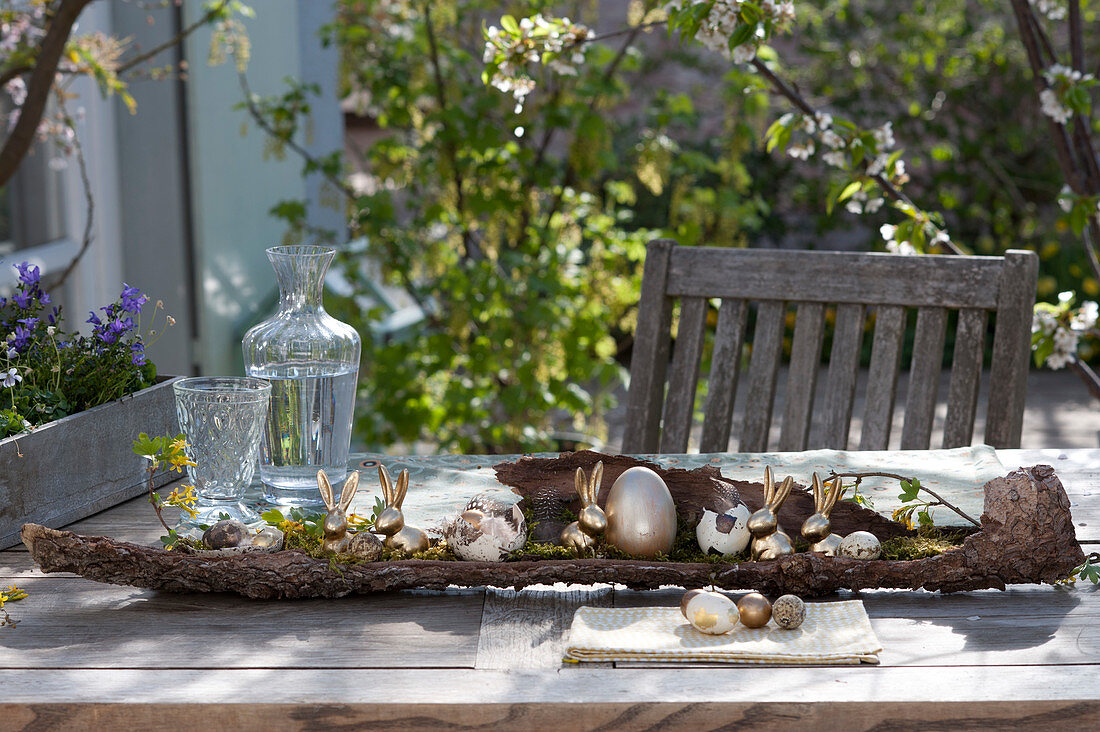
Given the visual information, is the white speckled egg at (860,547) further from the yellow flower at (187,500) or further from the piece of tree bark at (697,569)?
the yellow flower at (187,500)

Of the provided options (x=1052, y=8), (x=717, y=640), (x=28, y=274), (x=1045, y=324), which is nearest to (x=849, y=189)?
(x=1045, y=324)

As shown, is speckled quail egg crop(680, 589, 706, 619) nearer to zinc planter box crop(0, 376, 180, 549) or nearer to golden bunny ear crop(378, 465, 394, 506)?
golden bunny ear crop(378, 465, 394, 506)

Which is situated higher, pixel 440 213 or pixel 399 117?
pixel 399 117

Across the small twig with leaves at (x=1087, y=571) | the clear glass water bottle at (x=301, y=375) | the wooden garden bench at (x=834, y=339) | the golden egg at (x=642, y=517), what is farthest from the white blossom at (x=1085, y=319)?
the clear glass water bottle at (x=301, y=375)

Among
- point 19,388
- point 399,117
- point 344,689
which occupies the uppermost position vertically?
point 399,117

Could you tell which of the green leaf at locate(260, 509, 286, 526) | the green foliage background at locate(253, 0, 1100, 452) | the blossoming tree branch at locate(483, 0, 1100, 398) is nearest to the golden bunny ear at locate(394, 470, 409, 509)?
the green leaf at locate(260, 509, 286, 526)

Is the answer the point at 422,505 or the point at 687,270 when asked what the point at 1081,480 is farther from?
the point at 422,505

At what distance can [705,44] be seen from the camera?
5.69 feet

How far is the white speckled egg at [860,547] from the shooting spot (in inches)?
38.2

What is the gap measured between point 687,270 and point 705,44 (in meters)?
0.36

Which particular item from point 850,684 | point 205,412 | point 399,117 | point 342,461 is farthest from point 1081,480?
point 399,117

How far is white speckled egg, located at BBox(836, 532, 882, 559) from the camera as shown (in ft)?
3.18

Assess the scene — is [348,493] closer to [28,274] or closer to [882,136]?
[28,274]

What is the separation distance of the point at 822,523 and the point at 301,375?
0.55 metres
